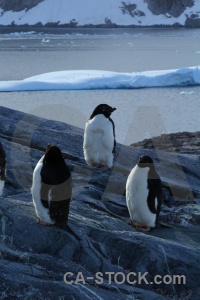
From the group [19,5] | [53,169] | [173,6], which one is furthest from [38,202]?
[19,5]

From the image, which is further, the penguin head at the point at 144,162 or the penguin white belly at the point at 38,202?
the penguin head at the point at 144,162

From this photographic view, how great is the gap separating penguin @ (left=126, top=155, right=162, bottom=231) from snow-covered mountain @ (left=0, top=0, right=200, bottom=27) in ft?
291

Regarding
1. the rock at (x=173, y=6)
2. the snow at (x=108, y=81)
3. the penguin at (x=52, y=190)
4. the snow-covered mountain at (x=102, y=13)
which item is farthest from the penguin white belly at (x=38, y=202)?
the rock at (x=173, y=6)

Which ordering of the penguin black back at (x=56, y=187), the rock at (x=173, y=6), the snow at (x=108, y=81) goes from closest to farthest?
the penguin black back at (x=56, y=187)
the snow at (x=108, y=81)
the rock at (x=173, y=6)

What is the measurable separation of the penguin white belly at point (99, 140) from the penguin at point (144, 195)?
1.18 m

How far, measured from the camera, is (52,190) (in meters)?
4.67

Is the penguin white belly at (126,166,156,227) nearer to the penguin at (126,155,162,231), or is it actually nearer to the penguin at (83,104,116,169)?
the penguin at (126,155,162,231)

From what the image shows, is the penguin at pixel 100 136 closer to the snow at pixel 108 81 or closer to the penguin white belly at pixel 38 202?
the penguin white belly at pixel 38 202

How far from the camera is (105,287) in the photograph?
436 centimetres

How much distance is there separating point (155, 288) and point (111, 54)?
37762 mm

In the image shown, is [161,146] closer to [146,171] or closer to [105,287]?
[146,171]

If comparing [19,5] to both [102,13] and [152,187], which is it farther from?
[152,187]

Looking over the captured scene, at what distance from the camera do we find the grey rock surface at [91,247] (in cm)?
424

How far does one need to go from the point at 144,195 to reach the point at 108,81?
16.2 meters
